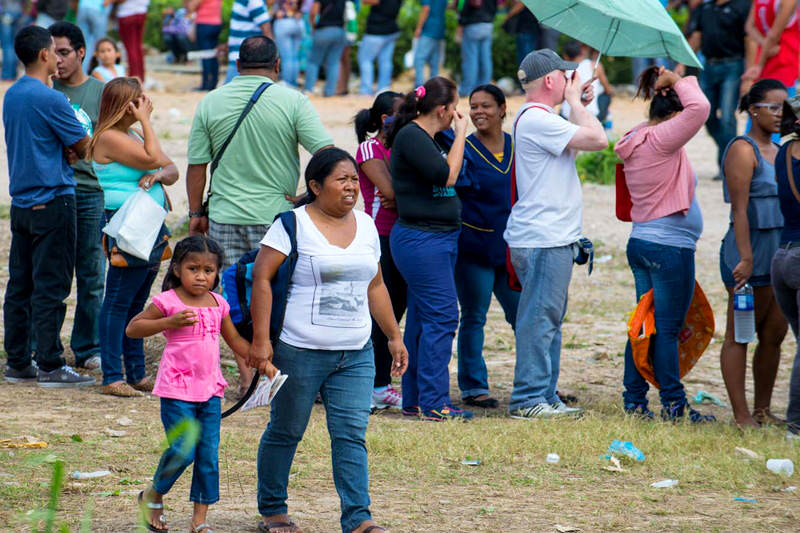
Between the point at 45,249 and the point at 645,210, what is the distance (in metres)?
3.41

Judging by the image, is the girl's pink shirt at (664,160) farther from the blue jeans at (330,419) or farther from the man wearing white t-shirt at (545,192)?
the blue jeans at (330,419)

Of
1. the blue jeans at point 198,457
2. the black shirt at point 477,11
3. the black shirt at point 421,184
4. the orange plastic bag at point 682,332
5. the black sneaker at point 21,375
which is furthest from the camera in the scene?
the black shirt at point 477,11

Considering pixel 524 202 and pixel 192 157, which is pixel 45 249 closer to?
pixel 192 157

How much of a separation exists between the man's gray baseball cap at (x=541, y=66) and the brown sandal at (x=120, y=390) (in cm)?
285

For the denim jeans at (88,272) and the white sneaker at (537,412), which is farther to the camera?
the denim jeans at (88,272)

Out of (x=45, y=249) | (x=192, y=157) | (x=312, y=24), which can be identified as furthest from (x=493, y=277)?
(x=312, y=24)

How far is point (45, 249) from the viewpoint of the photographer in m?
6.53

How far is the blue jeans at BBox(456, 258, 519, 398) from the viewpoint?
22.7 feet

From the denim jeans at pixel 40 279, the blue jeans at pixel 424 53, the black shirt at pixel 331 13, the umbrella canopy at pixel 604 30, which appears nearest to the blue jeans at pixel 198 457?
the denim jeans at pixel 40 279

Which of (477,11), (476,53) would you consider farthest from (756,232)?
(476,53)

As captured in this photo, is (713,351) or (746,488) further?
(713,351)

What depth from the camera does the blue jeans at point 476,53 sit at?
15984 mm

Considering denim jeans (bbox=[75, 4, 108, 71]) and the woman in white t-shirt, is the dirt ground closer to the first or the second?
the woman in white t-shirt

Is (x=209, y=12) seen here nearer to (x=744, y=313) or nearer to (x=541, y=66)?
(x=541, y=66)
